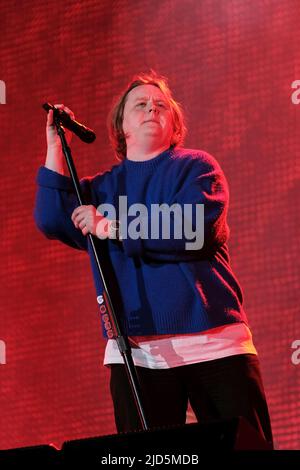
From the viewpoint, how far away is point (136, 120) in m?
2.75

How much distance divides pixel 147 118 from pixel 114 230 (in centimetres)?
39

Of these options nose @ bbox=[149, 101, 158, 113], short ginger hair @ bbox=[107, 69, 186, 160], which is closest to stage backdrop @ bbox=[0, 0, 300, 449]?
short ginger hair @ bbox=[107, 69, 186, 160]

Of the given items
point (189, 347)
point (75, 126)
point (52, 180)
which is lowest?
point (189, 347)

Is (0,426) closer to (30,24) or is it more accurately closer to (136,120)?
(136,120)

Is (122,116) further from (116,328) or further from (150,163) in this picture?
(116,328)

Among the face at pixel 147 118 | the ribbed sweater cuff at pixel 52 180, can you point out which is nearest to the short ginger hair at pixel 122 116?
the face at pixel 147 118

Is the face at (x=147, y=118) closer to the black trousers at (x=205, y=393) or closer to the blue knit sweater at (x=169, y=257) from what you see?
the blue knit sweater at (x=169, y=257)

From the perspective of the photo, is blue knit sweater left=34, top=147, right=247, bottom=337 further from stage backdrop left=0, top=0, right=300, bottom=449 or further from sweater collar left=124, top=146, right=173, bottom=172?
stage backdrop left=0, top=0, right=300, bottom=449

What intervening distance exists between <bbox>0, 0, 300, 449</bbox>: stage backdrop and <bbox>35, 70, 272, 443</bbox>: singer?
0.18m

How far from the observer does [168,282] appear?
98.7 inches

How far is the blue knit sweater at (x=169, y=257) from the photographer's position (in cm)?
247

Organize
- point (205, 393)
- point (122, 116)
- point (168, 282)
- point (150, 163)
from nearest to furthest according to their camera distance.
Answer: point (205, 393) → point (168, 282) → point (150, 163) → point (122, 116)

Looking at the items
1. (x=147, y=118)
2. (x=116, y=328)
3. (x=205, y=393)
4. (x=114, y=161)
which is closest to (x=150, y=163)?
(x=147, y=118)
